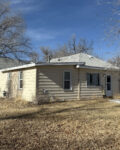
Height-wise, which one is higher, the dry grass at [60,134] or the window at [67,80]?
the window at [67,80]

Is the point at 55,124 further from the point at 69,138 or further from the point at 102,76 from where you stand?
the point at 102,76

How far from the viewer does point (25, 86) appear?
1256 cm

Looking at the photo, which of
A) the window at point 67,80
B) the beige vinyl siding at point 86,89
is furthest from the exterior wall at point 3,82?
the beige vinyl siding at point 86,89

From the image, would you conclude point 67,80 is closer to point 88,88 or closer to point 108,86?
point 88,88

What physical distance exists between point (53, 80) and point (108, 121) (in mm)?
6013

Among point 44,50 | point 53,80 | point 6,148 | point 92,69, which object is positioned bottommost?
point 6,148

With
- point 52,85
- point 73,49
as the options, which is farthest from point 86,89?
point 73,49

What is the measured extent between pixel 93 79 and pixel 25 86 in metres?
5.56

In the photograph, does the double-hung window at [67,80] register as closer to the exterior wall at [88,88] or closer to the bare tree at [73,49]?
the exterior wall at [88,88]

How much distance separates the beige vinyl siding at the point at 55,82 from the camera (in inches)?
453

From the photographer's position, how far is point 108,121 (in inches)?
261

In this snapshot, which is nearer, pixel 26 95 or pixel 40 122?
pixel 40 122

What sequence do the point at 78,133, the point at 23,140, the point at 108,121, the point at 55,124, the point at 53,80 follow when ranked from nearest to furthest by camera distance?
the point at 23,140, the point at 78,133, the point at 55,124, the point at 108,121, the point at 53,80

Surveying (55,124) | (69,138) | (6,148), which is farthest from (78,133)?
(6,148)
